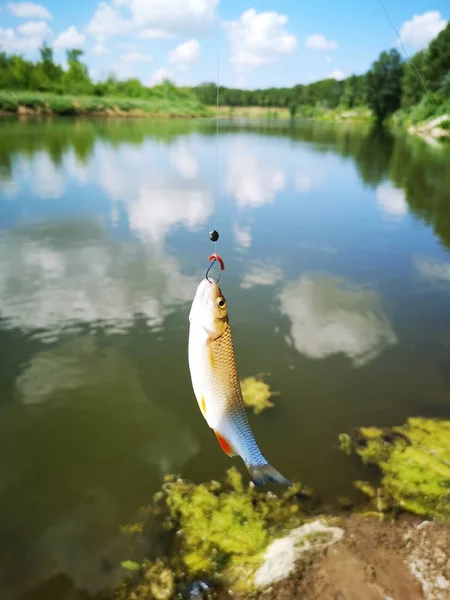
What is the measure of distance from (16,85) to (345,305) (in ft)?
258

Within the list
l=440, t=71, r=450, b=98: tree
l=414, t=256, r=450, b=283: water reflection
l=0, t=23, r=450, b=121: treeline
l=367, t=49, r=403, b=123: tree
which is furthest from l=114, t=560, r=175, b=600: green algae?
l=367, t=49, r=403, b=123: tree

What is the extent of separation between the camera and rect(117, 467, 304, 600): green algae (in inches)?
149

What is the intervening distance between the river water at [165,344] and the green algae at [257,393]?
0.54 ft

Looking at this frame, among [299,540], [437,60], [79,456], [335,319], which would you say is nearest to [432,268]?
[335,319]

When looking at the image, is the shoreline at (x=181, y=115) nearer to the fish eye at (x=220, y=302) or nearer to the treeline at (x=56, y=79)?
the treeline at (x=56, y=79)

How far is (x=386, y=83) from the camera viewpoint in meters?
74.5

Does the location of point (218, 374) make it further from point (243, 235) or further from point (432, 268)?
point (243, 235)

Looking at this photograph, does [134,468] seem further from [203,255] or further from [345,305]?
[203,255]

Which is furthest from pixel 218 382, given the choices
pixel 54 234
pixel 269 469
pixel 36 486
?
pixel 54 234

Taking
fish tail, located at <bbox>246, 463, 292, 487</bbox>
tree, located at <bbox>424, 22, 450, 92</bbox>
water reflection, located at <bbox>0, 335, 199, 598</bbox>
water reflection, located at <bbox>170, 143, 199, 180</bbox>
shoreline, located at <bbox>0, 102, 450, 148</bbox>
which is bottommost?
water reflection, located at <bbox>0, 335, 199, 598</bbox>

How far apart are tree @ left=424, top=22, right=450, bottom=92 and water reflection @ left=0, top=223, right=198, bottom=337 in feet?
180

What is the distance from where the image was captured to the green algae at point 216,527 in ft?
12.4

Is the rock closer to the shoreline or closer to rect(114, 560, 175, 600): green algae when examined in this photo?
rect(114, 560, 175, 600): green algae

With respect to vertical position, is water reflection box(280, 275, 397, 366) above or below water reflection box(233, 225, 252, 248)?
below
